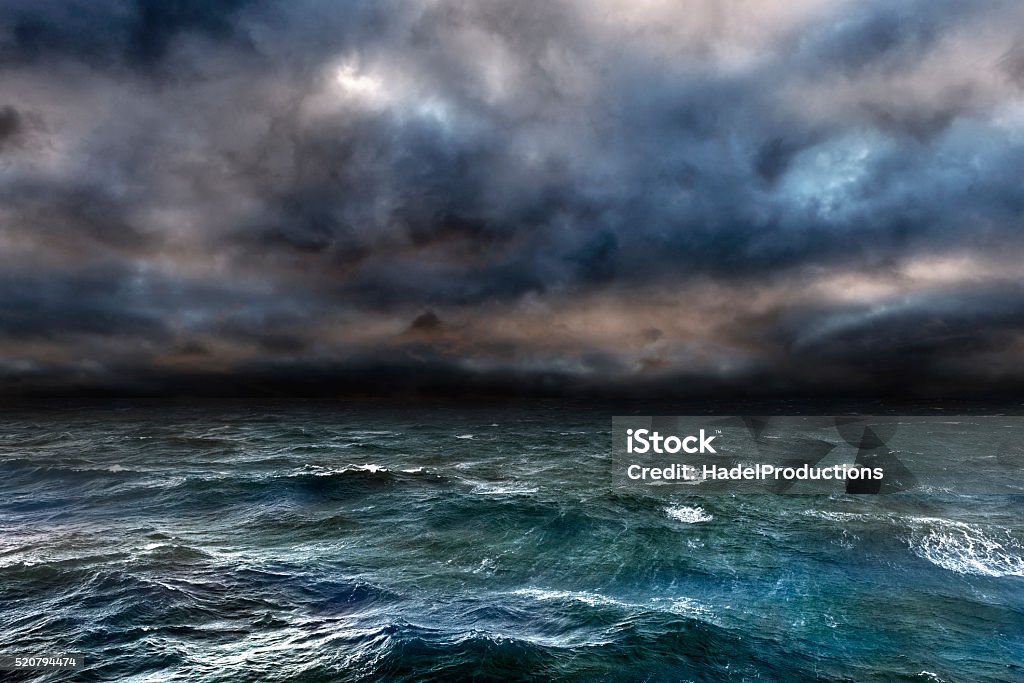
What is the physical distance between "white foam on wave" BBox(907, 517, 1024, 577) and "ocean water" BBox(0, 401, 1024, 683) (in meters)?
0.20

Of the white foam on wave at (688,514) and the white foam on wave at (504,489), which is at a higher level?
the white foam on wave at (688,514)

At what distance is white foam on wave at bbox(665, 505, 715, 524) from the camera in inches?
1417

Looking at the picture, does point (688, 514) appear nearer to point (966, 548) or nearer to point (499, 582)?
point (966, 548)

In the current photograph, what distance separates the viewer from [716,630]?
64.3 feet

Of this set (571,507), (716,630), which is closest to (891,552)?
(716,630)

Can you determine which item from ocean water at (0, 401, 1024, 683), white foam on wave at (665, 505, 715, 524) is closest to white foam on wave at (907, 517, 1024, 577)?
ocean water at (0, 401, 1024, 683)

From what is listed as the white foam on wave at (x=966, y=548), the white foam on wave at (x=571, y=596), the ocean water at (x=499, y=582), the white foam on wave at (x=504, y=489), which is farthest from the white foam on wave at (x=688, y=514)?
the white foam on wave at (x=571, y=596)

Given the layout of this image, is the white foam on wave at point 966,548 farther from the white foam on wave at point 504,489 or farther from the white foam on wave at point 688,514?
the white foam on wave at point 504,489

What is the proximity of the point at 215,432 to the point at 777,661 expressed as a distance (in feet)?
343

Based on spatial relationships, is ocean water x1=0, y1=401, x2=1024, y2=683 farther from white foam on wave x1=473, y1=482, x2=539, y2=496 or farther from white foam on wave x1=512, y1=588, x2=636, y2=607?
white foam on wave x1=473, y1=482, x2=539, y2=496

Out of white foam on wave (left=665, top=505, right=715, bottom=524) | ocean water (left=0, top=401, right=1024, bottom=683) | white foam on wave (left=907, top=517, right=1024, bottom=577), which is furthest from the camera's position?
white foam on wave (left=665, top=505, right=715, bottom=524)

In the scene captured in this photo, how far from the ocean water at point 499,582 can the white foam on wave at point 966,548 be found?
198 millimetres

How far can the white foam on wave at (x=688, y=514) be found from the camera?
36.0m

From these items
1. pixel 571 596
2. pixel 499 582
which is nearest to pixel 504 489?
pixel 499 582
